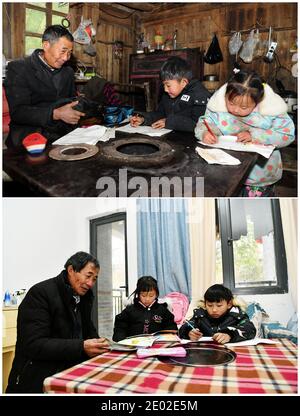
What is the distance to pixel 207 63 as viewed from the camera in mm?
4348

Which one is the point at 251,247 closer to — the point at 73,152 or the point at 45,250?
the point at 45,250

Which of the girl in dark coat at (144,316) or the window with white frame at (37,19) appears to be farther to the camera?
the window with white frame at (37,19)

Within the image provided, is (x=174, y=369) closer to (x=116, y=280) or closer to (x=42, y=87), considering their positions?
(x=42, y=87)

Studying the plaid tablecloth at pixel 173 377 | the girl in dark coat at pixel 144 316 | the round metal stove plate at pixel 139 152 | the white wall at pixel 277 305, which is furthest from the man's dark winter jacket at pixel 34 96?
the white wall at pixel 277 305

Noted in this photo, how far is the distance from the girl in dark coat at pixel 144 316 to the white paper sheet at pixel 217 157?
44.0 inches

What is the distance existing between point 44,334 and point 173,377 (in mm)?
652

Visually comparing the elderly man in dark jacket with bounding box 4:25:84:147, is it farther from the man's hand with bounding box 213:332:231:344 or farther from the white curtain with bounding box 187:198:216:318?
the white curtain with bounding box 187:198:216:318

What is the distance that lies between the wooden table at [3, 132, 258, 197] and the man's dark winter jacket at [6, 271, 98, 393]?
51 cm

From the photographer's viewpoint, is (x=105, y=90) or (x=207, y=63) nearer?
(x=105, y=90)

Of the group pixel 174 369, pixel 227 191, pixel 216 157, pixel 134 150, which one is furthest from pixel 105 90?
pixel 174 369

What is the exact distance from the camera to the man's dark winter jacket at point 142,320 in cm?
199

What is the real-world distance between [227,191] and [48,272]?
1.89 meters

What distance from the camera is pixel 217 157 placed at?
119 cm

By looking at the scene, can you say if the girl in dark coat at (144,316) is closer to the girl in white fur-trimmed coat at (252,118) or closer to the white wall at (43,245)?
the white wall at (43,245)
